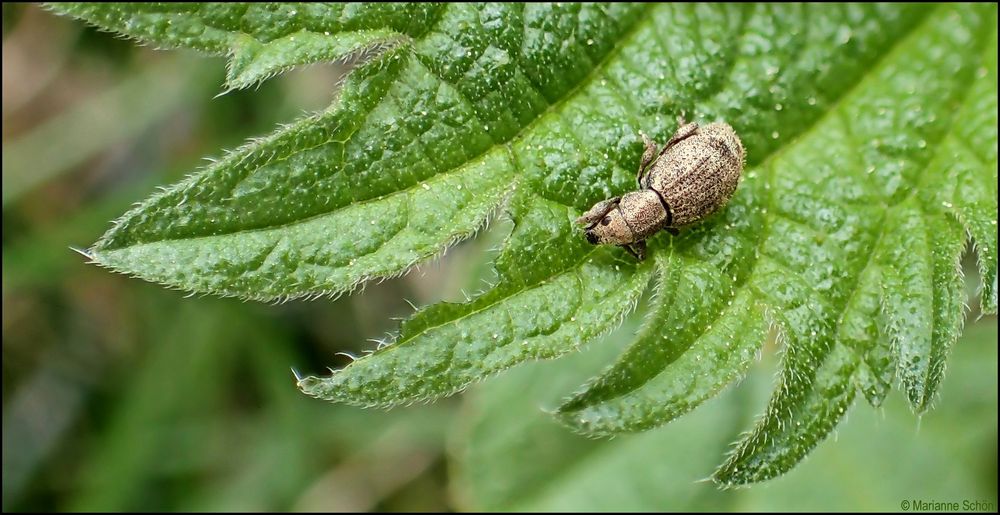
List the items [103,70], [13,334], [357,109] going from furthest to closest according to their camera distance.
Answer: [103,70], [13,334], [357,109]

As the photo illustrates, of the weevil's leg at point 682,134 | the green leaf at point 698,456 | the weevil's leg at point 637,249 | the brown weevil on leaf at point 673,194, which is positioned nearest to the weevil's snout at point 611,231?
the brown weevil on leaf at point 673,194

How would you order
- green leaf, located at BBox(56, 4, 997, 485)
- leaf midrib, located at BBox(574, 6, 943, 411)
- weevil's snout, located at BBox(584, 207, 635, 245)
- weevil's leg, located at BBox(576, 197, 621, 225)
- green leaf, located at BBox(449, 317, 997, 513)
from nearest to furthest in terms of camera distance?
green leaf, located at BBox(56, 4, 997, 485) → weevil's snout, located at BBox(584, 207, 635, 245) → weevil's leg, located at BBox(576, 197, 621, 225) → leaf midrib, located at BBox(574, 6, 943, 411) → green leaf, located at BBox(449, 317, 997, 513)

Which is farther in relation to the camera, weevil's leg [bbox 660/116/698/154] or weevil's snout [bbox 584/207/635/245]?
weevil's leg [bbox 660/116/698/154]

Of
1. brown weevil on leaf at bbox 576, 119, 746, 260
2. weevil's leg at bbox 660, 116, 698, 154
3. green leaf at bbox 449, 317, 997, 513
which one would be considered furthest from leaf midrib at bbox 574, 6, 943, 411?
green leaf at bbox 449, 317, 997, 513

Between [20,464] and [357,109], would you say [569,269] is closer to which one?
[357,109]

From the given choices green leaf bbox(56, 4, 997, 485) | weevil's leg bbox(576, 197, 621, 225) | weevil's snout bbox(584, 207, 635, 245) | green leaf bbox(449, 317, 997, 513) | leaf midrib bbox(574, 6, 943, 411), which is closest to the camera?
green leaf bbox(56, 4, 997, 485)

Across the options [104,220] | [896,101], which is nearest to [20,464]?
[104,220]

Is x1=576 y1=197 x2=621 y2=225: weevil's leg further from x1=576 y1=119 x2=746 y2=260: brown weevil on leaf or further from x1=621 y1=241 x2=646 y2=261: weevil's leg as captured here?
x1=621 y1=241 x2=646 y2=261: weevil's leg

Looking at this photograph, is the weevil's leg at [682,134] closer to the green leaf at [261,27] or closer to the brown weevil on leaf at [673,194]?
the brown weevil on leaf at [673,194]
